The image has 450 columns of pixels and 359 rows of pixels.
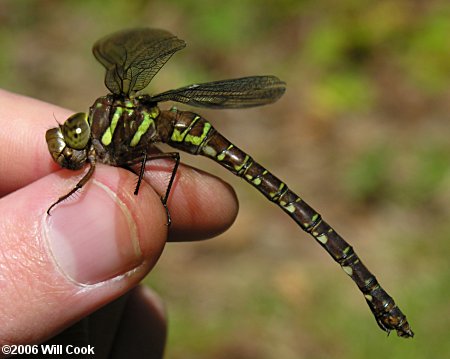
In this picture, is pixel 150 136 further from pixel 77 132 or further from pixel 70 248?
pixel 70 248

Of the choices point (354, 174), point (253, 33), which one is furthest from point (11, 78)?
Answer: point (354, 174)

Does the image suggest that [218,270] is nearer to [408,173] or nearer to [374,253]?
[374,253]

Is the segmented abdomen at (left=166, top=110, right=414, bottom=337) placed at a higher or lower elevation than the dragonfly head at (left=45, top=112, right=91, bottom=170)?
higher

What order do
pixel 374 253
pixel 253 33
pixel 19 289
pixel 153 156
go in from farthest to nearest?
pixel 253 33 → pixel 374 253 → pixel 153 156 → pixel 19 289

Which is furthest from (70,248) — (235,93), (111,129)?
(235,93)

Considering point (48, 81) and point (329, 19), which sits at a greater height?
point (329, 19)

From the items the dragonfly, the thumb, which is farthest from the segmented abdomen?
the thumb

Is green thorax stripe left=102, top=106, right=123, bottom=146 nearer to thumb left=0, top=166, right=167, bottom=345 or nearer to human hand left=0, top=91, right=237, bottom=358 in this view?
human hand left=0, top=91, right=237, bottom=358
